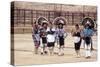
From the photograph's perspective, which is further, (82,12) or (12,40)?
(82,12)

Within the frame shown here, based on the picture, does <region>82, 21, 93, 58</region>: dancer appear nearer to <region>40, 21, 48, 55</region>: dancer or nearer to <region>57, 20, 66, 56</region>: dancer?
<region>57, 20, 66, 56</region>: dancer

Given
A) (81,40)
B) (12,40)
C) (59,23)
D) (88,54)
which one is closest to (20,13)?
(12,40)

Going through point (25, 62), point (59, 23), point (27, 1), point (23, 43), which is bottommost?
point (25, 62)

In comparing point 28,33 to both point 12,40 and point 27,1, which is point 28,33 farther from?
point 27,1

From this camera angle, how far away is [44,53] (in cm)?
259

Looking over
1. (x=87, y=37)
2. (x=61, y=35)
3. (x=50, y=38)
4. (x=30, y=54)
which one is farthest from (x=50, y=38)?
(x=87, y=37)

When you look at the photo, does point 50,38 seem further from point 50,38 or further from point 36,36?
point 36,36

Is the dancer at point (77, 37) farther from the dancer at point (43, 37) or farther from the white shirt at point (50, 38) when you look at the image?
the dancer at point (43, 37)

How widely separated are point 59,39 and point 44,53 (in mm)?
261

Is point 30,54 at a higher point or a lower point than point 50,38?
lower

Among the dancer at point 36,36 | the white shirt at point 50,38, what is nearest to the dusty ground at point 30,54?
the dancer at point 36,36

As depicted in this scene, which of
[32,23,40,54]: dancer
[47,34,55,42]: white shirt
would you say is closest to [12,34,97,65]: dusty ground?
[32,23,40,54]: dancer

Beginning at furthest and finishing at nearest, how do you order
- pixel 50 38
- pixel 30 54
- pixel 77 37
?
pixel 77 37 → pixel 50 38 → pixel 30 54
